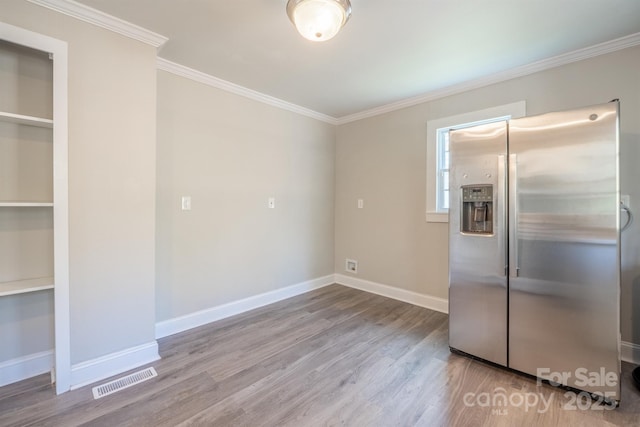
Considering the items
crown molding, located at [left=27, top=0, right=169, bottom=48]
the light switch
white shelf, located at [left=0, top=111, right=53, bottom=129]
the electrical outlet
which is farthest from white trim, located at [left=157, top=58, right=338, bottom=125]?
the electrical outlet

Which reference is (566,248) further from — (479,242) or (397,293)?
(397,293)

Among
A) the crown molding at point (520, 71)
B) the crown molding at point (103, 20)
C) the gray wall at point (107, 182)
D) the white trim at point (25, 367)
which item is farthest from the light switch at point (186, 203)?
the crown molding at point (520, 71)

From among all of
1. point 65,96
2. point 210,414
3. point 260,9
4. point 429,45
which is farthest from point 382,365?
point 65,96

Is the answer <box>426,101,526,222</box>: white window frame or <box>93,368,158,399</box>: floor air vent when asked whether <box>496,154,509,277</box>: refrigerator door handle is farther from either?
<box>93,368,158,399</box>: floor air vent

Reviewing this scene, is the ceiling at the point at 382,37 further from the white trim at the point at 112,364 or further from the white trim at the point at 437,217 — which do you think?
the white trim at the point at 112,364

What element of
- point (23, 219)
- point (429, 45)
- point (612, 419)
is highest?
point (429, 45)

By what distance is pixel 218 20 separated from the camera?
75.7 inches

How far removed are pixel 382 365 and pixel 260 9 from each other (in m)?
2.68

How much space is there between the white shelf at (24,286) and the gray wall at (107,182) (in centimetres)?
Result: 14

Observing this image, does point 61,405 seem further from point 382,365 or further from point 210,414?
point 382,365

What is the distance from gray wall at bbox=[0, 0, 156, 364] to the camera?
182 cm

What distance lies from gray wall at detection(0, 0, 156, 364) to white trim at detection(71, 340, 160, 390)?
40mm

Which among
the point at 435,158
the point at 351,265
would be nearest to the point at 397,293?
the point at 351,265

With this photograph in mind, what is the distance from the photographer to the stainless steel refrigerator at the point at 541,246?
1686 mm
